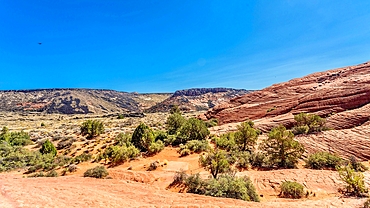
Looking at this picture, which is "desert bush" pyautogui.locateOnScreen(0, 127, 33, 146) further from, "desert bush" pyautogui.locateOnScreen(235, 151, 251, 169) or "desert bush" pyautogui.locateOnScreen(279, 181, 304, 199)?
"desert bush" pyautogui.locateOnScreen(279, 181, 304, 199)

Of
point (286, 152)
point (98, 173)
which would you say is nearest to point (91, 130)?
point (98, 173)

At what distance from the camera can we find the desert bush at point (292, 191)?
26.2 ft

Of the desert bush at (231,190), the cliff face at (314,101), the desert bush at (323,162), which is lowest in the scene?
the desert bush at (231,190)

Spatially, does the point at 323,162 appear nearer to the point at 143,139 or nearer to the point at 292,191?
the point at 292,191

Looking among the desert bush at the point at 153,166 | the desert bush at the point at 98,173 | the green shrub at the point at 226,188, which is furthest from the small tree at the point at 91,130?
the green shrub at the point at 226,188

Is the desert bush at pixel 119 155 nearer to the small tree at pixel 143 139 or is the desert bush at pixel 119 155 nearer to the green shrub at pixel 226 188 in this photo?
the small tree at pixel 143 139

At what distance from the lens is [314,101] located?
28016mm

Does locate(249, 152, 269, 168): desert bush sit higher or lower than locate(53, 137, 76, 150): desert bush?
higher

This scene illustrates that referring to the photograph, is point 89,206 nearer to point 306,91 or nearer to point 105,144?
point 105,144

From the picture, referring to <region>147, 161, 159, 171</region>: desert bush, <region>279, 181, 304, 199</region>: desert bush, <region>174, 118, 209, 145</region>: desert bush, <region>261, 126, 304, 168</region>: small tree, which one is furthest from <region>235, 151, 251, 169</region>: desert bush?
<region>174, 118, 209, 145</region>: desert bush

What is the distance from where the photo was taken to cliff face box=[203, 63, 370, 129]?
22.8 m

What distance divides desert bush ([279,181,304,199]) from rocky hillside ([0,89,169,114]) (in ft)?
326

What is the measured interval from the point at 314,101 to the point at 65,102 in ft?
373

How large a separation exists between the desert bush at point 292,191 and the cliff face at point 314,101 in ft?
51.9
